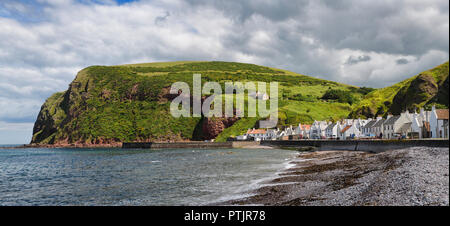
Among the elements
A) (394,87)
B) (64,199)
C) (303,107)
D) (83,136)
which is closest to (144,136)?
(83,136)

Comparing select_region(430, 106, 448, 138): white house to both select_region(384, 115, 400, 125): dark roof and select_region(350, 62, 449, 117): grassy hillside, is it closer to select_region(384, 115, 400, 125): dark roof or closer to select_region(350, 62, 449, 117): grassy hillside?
select_region(384, 115, 400, 125): dark roof

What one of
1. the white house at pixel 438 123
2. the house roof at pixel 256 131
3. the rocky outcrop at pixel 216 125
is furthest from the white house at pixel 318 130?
the white house at pixel 438 123

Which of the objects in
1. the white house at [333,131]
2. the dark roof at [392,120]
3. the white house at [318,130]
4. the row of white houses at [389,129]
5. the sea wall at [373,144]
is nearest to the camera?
the sea wall at [373,144]

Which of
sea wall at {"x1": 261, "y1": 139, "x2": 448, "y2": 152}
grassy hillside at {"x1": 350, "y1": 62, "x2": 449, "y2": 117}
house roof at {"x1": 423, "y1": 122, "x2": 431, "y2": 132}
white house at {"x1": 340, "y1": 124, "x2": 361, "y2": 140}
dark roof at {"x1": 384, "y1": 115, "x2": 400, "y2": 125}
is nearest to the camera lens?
sea wall at {"x1": 261, "y1": 139, "x2": 448, "y2": 152}

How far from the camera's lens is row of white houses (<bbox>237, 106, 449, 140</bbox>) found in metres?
53.4

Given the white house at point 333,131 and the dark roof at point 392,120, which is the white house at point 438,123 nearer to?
the dark roof at point 392,120

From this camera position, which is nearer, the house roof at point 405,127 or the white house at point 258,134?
the house roof at point 405,127

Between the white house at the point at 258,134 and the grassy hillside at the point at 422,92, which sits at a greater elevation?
the grassy hillside at the point at 422,92

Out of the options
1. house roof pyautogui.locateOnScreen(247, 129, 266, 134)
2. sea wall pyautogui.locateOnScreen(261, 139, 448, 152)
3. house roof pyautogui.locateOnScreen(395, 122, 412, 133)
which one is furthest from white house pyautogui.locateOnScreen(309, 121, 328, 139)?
house roof pyautogui.locateOnScreen(395, 122, 412, 133)

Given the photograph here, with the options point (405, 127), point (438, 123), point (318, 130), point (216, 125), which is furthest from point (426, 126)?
point (216, 125)

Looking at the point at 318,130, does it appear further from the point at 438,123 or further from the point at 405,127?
the point at 438,123

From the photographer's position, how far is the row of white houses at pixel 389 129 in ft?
175

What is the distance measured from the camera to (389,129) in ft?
247
